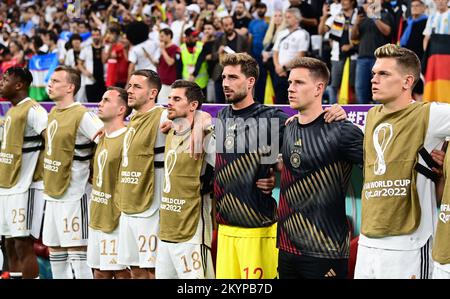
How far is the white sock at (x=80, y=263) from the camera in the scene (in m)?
9.51

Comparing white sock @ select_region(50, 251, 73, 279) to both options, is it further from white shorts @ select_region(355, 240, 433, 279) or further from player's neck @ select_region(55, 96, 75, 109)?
white shorts @ select_region(355, 240, 433, 279)

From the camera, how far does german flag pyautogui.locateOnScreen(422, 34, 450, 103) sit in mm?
11805

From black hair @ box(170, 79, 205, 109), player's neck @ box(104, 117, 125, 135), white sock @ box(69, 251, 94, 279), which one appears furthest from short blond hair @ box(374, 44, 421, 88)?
white sock @ box(69, 251, 94, 279)

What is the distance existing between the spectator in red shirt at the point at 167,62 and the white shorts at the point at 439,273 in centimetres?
1037

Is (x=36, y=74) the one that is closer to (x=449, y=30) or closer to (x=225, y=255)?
(x=449, y=30)

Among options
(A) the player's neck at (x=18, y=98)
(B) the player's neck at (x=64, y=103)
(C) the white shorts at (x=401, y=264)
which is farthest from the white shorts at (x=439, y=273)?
(A) the player's neck at (x=18, y=98)

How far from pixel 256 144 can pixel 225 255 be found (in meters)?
0.98

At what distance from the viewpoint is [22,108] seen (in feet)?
33.2

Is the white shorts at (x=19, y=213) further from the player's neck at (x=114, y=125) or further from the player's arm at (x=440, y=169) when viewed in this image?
the player's arm at (x=440, y=169)

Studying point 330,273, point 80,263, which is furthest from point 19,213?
point 330,273

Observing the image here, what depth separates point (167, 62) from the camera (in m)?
15.8

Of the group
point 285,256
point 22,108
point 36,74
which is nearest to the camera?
point 285,256

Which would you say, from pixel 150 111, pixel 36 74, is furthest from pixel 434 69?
pixel 36 74

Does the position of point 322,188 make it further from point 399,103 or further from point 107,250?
point 107,250
